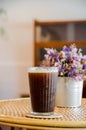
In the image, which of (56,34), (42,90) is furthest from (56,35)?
(42,90)

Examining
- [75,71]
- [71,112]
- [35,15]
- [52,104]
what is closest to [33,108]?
[52,104]

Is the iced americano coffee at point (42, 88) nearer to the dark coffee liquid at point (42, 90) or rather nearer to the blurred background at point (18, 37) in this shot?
the dark coffee liquid at point (42, 90)

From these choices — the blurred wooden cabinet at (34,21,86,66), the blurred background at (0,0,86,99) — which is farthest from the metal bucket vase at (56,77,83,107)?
the blurred background at (0,0,86,99)

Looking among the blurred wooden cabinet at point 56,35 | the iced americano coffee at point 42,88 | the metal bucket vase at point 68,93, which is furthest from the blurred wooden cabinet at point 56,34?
the iced americano coffee at point 42,88

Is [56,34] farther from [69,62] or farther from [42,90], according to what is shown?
[42,90]

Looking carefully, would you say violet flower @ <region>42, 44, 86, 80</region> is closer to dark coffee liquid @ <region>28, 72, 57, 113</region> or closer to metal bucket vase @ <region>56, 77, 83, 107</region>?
metal bucket vase @ <region>56, 77, 83, 107</region>

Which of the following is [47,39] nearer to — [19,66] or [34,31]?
[34,31]
